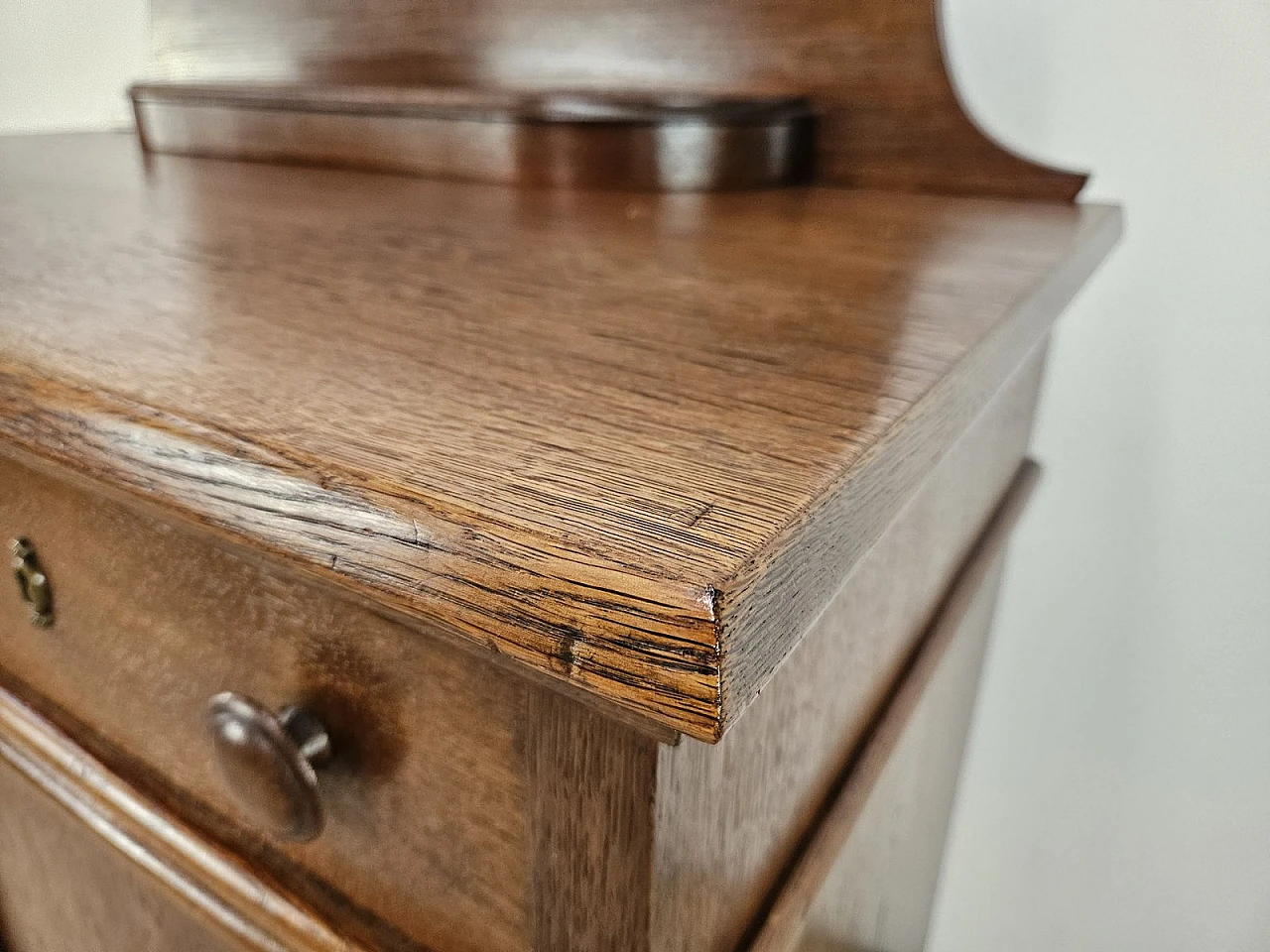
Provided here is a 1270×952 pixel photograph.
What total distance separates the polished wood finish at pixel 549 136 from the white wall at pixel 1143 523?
177 mm

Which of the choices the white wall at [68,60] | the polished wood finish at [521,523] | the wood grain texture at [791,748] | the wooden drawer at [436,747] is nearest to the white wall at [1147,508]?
the polished wood finish at [521,523]

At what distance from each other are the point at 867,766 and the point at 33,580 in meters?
0.30

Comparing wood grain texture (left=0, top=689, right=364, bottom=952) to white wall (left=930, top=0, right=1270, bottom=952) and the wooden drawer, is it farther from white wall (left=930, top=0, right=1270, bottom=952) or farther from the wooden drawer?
white wall (left=930, top=0, right=1270, bottom=952)

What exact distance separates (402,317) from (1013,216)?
326 mm

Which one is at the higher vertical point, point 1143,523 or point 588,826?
point 588,826

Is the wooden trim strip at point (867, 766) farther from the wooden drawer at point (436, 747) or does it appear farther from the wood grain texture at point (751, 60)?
the wood grain texture at point (751, 60)

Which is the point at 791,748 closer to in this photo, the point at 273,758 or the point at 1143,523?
the point at 273,758

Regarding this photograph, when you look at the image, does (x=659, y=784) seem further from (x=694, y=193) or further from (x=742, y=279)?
(x=694, y=193)

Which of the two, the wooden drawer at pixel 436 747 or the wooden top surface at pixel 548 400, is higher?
the wooden top surface at pixel 548 400

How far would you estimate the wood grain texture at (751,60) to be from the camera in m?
0.51

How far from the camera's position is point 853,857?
15.0 inches

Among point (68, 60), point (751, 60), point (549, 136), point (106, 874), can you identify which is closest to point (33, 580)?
point (106, 874)

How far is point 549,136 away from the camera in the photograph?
1.73 feet

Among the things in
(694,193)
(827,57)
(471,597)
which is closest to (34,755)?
(471,597)
